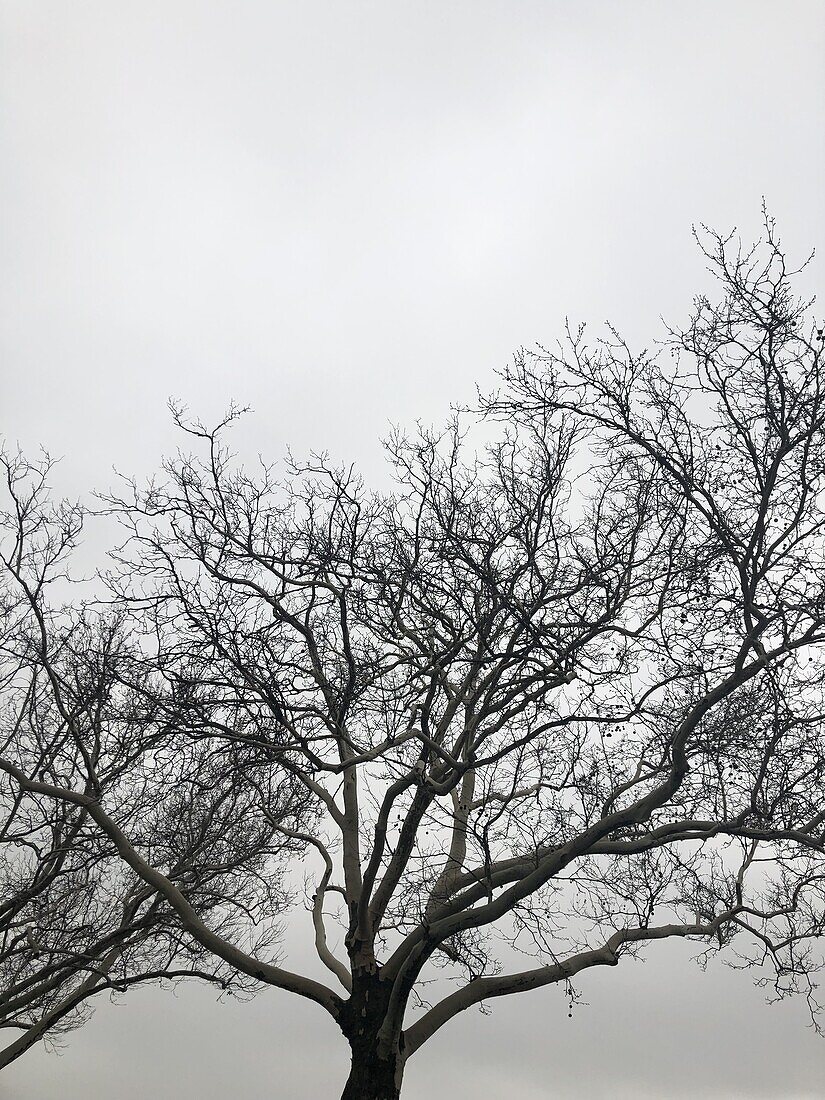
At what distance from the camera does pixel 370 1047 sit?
10727mm

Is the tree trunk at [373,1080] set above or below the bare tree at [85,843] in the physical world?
below

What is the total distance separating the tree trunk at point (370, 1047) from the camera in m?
10.5

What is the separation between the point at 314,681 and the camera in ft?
42.3

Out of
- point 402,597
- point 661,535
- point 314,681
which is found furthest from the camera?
point 314,681

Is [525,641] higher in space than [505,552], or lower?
lower

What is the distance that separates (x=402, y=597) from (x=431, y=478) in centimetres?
154

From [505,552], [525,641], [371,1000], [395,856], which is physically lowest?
[371,1000]

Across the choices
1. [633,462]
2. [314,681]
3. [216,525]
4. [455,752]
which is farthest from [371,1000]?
[633,462]

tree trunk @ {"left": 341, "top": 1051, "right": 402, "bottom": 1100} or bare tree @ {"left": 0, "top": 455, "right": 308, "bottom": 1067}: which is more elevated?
bare tree @ {"left": 0, "top": 455, "right": 308, "bottom": 1067}

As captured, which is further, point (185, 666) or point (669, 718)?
point (185, 666)

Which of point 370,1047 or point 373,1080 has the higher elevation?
point 370,1047

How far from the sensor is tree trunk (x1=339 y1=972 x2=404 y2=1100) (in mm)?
10500

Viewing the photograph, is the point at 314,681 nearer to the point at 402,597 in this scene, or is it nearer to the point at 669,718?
the point at 402,597

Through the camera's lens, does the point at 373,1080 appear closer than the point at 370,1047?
Yes
